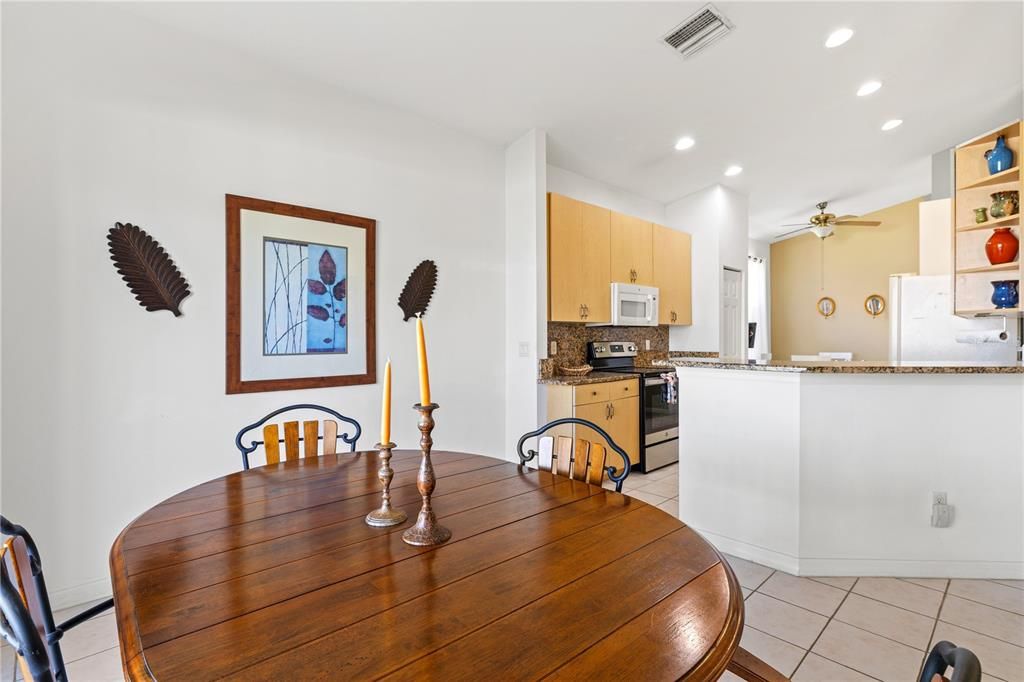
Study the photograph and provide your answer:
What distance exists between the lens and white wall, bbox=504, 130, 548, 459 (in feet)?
12.0

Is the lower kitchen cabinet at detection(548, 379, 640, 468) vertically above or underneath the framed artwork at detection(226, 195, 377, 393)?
underneath

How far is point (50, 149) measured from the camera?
207 cm

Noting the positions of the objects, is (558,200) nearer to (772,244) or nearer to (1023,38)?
(1023,38)

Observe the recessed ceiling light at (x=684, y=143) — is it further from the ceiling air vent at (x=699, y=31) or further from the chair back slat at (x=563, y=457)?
the chair back slat at (x=563, y=457)

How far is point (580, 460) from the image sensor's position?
1.58m

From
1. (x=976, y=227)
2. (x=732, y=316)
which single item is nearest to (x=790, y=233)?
(x=732, y=316)

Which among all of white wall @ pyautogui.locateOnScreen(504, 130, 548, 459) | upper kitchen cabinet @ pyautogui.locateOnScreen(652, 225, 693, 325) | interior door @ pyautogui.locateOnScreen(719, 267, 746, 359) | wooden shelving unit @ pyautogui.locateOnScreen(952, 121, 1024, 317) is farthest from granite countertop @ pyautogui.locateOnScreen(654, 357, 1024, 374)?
interior door @ pyautogui.locateOnScreen(719, 267, 746, 359)

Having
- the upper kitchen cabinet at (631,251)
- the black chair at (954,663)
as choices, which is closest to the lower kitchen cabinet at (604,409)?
the upper kitchen cabinet at (631,251)

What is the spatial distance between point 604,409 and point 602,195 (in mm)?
2255

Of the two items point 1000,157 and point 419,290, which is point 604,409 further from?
point 1000,157

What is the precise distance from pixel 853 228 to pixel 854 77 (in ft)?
15.7

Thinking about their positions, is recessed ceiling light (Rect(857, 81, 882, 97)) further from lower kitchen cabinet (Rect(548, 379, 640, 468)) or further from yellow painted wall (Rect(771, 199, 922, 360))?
yellow painted wall (Rect(771, 199, 922, 360))

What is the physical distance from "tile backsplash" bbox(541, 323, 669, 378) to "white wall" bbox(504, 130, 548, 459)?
23 cm

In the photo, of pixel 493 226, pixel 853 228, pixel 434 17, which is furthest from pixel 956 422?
pixel 853 228
